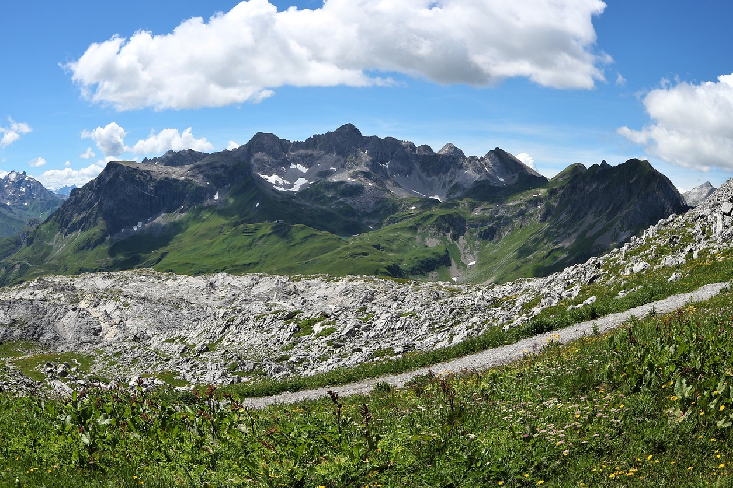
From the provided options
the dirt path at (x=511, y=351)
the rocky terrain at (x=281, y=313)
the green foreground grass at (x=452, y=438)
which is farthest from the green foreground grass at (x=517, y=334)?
the green foreground grass at (x=452, y=438)

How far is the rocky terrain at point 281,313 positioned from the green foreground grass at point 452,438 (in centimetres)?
590

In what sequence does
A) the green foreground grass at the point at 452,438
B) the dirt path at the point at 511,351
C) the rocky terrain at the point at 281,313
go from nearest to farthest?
the green foreground grass at the point at 452,438 → the dirt path at the point at 511,351 → the rocky terrain at the point at 281,313

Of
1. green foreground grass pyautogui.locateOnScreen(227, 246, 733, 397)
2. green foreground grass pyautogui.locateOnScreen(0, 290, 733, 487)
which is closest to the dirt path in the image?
green foreground grass pyautogui.locateOnScreen(227, 246, 733, 397)

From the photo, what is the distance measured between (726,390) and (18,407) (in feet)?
81.1

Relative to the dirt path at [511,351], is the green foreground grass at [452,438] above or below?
above

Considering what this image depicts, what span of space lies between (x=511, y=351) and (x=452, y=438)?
20275mm

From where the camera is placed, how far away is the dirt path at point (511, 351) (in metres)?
32.3

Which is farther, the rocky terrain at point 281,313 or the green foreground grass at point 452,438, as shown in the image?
the rocky terrain at point 281,313

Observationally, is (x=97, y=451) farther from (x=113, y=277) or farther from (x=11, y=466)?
(x=113, y=277)

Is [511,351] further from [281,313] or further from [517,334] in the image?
[281,313]

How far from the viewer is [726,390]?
1343 cm

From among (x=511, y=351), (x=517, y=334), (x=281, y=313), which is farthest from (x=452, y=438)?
(x=281, y=313)

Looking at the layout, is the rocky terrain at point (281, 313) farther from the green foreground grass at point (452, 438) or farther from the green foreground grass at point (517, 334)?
the green foreground grass at point (452, 438)

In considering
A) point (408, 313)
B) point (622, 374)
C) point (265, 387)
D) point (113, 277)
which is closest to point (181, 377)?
point (408, 313)
